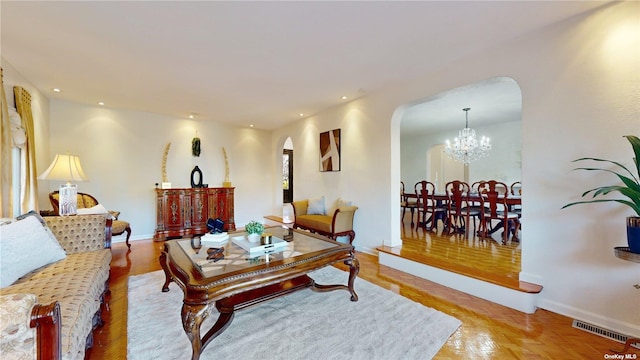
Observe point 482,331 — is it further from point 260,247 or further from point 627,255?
point 260,247

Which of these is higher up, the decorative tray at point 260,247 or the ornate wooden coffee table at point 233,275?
the decorative tray at point 260,247

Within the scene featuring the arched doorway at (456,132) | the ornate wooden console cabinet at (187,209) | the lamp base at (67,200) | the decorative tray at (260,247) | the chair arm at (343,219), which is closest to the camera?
the decorative tray at (260,247)

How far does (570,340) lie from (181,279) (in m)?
2.90

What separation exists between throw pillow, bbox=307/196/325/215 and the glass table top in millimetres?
1921

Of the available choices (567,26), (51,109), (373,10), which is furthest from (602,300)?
(51,109)

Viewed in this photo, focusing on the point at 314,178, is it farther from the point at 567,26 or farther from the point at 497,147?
the point at 497,147

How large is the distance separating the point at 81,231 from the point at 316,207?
327 centimetres

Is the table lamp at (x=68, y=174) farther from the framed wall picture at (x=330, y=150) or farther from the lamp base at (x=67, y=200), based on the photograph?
the framed wall picture at (x=330, y=150)

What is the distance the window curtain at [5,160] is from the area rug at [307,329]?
5.52 ft

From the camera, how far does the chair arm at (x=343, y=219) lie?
398 centimetres

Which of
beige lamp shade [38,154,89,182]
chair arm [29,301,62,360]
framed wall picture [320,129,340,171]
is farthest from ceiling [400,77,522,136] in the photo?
beige lamp shade [38,154,89,182]

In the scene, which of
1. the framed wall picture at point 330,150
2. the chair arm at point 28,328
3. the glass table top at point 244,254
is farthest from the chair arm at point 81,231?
the framed wall picture at point 330,150
